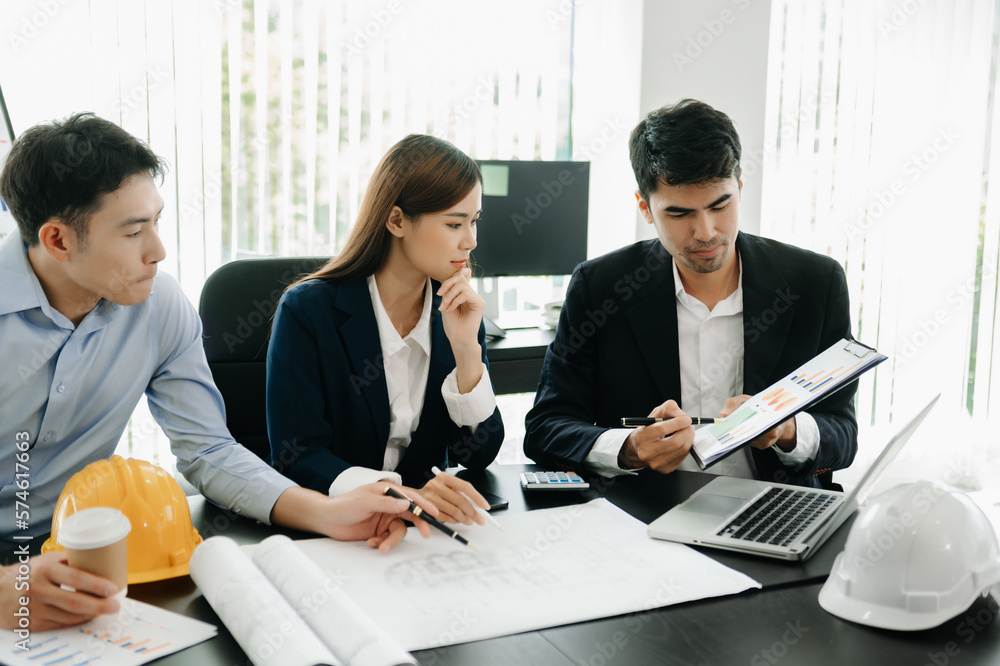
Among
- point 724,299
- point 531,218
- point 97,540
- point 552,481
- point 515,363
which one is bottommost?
point 515,363

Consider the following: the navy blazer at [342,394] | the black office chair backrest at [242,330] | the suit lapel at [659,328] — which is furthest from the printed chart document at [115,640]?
the suit lapel at [659,328]

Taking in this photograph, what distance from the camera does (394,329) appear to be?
1602 mm

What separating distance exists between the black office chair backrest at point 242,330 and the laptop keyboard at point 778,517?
1063 mm

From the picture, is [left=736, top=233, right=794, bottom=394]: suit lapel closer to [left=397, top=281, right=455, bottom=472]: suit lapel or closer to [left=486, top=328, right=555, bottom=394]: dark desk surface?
[left=397, top=281, right=455, bottom=472]: suit lapel

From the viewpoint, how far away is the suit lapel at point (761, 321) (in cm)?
165

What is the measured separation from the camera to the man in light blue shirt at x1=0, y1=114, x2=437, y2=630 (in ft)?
4.15

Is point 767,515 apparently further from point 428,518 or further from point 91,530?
point 91,530

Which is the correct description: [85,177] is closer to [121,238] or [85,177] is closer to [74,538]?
[121,238]

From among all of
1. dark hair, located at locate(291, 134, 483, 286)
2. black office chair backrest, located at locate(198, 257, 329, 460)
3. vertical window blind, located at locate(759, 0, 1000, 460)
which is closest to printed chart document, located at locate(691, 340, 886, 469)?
dark hair, located at locate(291, 134, 483, 286)

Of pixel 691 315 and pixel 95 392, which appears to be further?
pixel 691 315

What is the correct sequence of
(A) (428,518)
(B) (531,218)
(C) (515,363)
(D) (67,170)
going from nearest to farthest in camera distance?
(A) (428,518) < (D) (67,170) < (C) (515,363) < (B) (531,218)

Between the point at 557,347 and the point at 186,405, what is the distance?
2.44ft

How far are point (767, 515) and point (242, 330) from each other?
1156mm

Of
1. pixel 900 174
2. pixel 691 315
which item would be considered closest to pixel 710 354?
pixel 691 315
